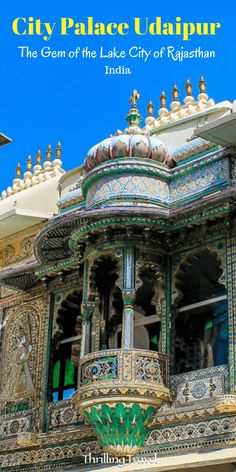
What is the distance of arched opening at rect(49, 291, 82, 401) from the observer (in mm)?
14148

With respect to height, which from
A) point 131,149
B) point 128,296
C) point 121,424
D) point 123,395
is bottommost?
point 121,424

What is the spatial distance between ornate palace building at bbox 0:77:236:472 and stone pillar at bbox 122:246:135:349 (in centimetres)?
2

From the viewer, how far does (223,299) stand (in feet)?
39.6

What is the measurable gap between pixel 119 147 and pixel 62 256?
218 cm

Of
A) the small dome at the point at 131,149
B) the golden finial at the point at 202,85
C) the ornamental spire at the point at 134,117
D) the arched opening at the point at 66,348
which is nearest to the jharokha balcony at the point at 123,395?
the arched opening at the point at 66,348

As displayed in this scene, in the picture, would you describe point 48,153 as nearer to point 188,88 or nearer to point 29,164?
point 29,164

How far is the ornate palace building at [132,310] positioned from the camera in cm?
1130

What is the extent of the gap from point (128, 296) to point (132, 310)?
0.20 metres

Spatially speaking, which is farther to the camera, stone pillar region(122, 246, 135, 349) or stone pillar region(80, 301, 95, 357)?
stone pillar region(80, 301, 95, 357)

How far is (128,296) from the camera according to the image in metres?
11.9

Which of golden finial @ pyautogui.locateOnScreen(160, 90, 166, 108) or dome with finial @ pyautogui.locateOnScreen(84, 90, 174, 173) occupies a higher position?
golden finial @ pyautogui.locateOnScreen(160, 90, 166, 108)

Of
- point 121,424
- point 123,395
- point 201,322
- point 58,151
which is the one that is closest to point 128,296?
point 123,395

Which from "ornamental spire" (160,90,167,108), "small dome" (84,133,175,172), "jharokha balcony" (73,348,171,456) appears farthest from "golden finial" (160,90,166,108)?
"jharokha balcony" (73,348,171,456)

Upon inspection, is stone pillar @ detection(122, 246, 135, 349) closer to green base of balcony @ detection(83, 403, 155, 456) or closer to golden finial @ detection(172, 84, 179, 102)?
green base of balcony @ detection(83, 403, 155, 456)
